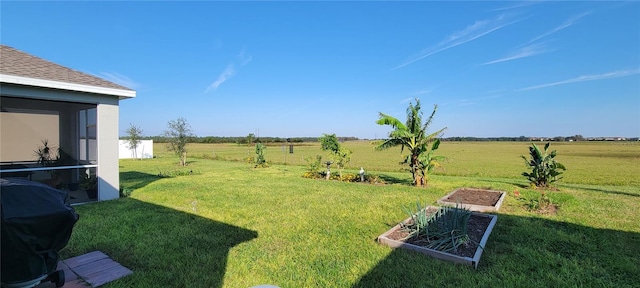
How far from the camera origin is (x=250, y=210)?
7285 mm

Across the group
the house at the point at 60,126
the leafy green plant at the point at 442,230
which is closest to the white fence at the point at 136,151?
the house at the point at 60,126

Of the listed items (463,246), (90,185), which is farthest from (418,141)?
(90,185)

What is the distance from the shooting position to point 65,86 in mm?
7227

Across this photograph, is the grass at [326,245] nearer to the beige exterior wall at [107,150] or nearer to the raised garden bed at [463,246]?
the raised garden bed at [463,246]

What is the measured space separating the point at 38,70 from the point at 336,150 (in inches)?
466

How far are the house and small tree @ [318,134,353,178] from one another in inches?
358

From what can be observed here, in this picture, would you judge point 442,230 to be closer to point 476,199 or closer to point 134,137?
point 476,199

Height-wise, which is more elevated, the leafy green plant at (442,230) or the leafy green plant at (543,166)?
the leafy green plant at (543,166)

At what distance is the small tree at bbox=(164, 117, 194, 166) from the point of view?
918 inches

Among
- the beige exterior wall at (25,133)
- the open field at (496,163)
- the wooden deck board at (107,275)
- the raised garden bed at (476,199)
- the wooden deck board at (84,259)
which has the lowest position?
the open field at (496,163)

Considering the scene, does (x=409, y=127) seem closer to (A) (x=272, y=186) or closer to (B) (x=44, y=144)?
(A) (x=272, y=186)

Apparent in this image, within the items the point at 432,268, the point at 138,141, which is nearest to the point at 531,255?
the point at 432,268

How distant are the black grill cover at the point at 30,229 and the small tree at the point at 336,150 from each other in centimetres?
1165

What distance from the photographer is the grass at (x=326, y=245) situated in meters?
3.65
